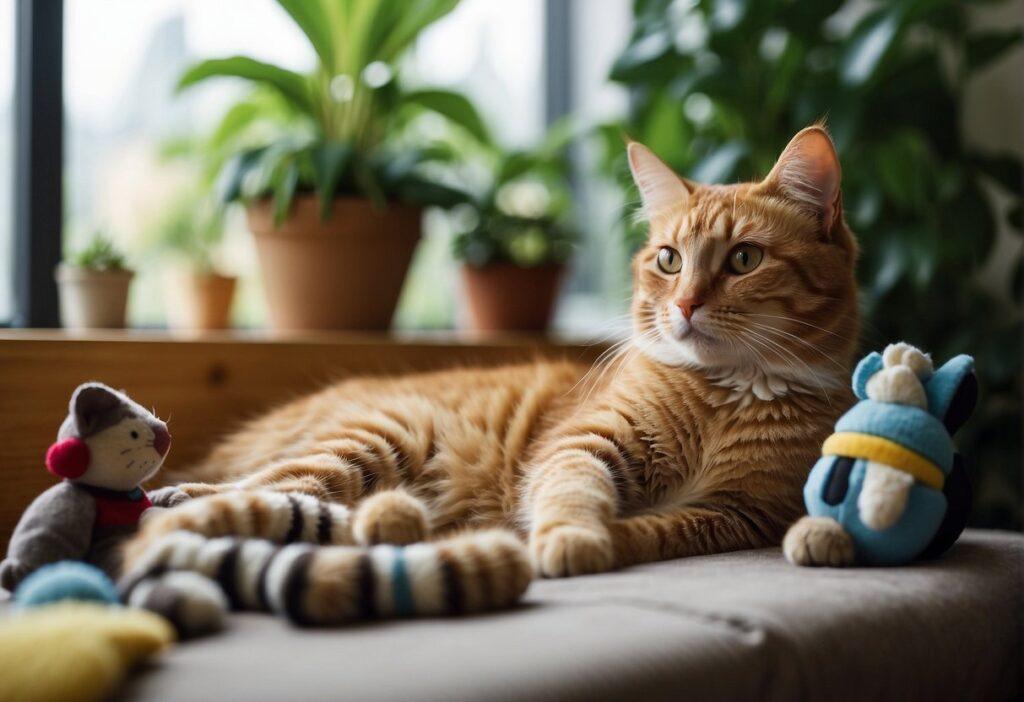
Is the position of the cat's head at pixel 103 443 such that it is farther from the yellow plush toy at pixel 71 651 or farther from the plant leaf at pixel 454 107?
the plant leaf at pixel 454 107

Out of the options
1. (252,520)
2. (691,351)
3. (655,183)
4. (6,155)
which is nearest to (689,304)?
(691,351)

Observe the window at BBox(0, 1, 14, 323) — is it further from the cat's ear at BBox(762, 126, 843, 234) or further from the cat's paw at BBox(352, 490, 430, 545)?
the cat's ear at BBox(762, 126, 843, 234)

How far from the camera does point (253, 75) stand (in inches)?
82.4

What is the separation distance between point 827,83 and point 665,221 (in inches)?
43.9

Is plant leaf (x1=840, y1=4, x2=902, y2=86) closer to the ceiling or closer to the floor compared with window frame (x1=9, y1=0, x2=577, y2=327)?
closer to the ceiling

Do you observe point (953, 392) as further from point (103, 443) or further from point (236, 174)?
point (236, 174)

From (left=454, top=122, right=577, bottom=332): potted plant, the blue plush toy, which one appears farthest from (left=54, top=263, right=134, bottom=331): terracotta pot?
the blue plush toy

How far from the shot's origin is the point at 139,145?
2.59 metres

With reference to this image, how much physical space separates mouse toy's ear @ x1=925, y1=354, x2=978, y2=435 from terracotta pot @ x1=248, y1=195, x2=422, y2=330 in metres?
1.35

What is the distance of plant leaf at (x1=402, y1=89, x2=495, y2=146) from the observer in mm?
2287

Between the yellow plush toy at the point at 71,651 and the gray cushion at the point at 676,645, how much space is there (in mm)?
26

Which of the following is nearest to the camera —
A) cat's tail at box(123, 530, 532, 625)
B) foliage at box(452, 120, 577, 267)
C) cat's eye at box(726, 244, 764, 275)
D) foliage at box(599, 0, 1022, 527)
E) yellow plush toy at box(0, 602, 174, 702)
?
yellow plush toy at box(0, 602, 174, 702)

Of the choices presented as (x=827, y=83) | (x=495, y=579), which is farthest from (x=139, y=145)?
(x=495, y=579)

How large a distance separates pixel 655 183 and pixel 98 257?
1.21 meters
